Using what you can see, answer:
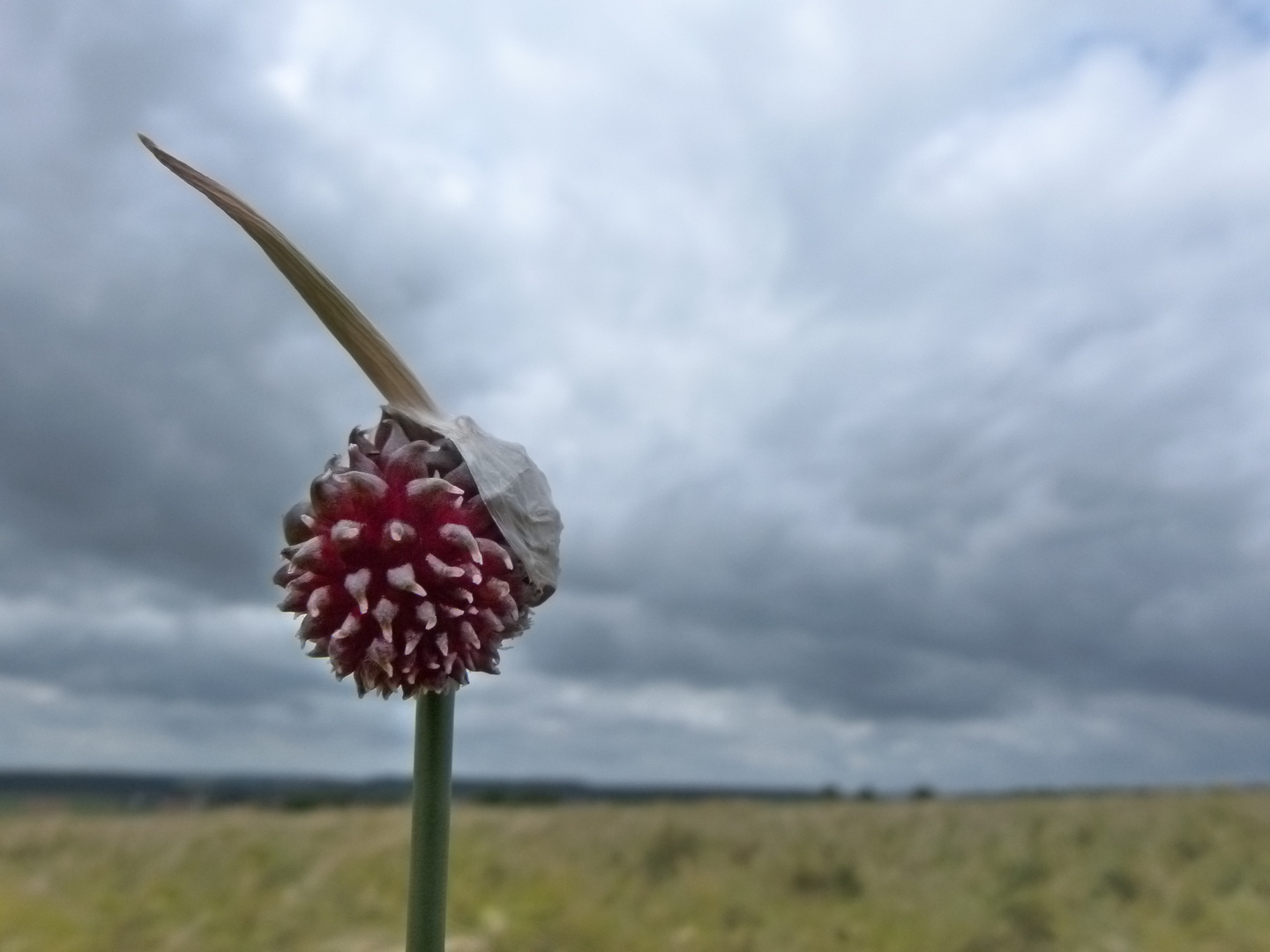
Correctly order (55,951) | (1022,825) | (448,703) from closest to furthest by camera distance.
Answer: (448,703) < (55,951) < (1022,825)

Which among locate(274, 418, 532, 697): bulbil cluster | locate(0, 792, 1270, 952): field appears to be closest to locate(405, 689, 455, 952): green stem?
locate(274, 418, 532, 697): bulbil cluster

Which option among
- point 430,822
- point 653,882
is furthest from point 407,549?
point 653,882

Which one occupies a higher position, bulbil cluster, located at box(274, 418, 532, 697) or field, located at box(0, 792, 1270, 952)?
bulbil cluster, located at box(274, 418, 532, 697)

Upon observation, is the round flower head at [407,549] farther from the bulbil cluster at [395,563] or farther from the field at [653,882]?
the field at [653,882]

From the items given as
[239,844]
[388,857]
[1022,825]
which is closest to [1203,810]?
[1022,825]

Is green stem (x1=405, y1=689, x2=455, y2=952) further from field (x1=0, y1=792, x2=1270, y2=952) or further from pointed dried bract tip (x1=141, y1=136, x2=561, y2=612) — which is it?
field (x1=0, y1=792, x2=1270, y2=952)

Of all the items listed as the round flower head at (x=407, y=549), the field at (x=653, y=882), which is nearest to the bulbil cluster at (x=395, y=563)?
the round flower head at (x=407, y=549)

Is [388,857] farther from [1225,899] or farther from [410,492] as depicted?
[410,492]
